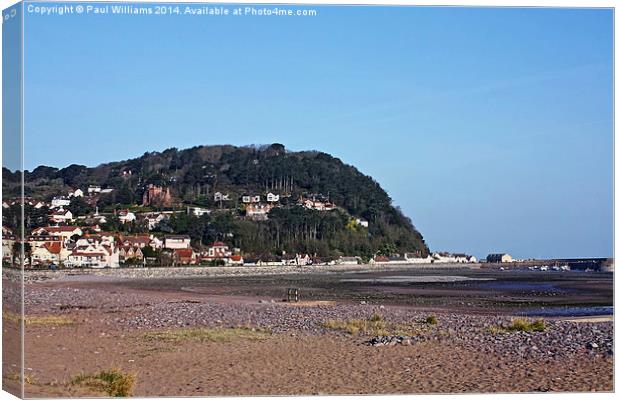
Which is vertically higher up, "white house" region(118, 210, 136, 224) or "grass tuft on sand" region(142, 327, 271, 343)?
"white house" region(118, 210, 136, 224)

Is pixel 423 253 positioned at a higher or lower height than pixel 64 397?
higher

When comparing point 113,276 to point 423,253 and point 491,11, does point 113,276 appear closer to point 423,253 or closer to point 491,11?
point 423,253

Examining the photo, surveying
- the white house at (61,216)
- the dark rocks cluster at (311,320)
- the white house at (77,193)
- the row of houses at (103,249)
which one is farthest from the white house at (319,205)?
the white house at (61,216)

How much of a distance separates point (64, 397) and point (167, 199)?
2.66 metres

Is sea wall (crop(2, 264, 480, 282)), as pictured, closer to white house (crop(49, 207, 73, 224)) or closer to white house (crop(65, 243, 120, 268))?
white house (crop(65, 243, 120, 268))

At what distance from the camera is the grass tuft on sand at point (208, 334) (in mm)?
9758

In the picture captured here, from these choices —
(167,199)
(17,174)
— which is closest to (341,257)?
(167,199)

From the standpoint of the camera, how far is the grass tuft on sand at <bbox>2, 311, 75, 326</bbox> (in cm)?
886

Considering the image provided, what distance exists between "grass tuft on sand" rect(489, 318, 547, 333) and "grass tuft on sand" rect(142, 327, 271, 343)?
2917 mm

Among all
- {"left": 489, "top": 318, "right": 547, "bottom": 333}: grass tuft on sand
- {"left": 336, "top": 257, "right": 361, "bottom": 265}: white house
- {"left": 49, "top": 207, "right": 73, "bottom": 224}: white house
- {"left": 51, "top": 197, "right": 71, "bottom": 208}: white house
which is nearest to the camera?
{"left": 51, "top": 197, "right": 71, "bottom": 208}: white house

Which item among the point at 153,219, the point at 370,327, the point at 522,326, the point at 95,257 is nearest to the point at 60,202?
the point at 153,219

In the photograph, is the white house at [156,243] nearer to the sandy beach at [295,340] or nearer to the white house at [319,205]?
the sandy beach at [295,340]

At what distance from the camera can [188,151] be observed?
388 inches

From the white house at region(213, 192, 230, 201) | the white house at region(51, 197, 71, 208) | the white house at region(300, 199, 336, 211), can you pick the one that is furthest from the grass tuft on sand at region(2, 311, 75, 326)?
the white house at region(300, 199, 336, 211)
